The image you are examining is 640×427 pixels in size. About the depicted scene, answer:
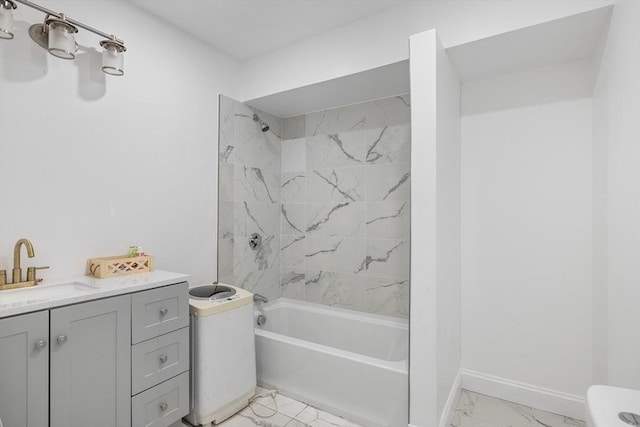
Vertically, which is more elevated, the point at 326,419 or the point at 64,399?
the point at 64,399

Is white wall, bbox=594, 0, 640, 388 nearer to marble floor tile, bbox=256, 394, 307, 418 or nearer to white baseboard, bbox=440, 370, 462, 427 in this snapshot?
white baseboard, bbox=440, 370, 462, 427

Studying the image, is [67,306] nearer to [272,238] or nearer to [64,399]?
[64,399]

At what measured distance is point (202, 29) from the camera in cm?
231

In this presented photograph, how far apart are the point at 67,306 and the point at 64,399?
376 mm

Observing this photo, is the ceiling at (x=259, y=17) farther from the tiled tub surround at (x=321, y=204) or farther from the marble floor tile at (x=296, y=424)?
the marble floor tile at (x=296, y=424)

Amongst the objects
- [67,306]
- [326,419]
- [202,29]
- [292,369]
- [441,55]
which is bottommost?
[326,419]

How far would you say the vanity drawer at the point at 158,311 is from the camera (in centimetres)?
157

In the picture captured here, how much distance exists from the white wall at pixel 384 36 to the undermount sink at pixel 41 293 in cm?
187

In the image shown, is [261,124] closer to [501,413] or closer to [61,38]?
[61,38]

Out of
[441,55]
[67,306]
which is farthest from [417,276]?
[67,306]

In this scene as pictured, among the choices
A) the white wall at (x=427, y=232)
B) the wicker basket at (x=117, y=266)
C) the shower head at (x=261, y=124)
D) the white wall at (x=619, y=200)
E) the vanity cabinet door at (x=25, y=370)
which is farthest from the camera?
the shower head at (x=261, y=124)

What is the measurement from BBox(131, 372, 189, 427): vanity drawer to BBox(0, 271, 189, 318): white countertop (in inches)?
21.2

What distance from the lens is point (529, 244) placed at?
7.08 ft

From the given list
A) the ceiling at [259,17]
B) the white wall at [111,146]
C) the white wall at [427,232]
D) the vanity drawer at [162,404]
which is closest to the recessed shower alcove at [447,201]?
the white wall at [427,232]
